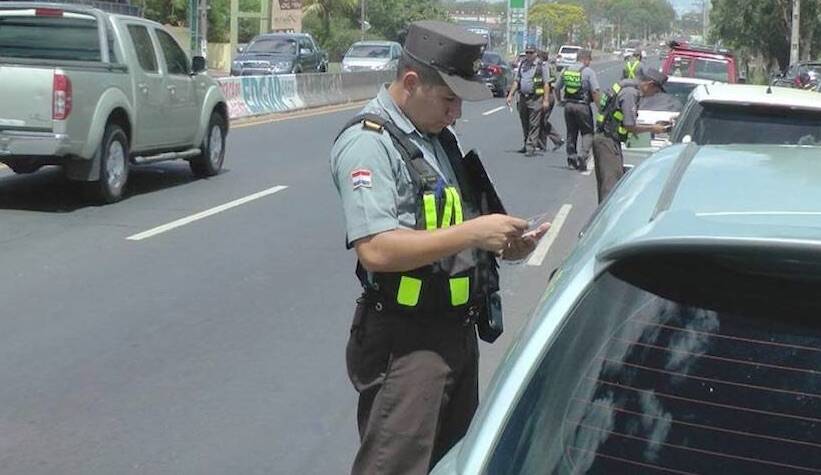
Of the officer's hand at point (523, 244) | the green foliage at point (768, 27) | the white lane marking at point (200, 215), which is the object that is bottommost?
the white lane marking at point (200, 215)

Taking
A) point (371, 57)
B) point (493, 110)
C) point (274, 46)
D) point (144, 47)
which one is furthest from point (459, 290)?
point (371, 57)

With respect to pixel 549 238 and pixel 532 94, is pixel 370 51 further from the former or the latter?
pixel 549 238

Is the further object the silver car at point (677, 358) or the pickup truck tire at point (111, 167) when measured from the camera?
the pickup truck tire at point (111, 167)

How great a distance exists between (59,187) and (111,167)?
1.53 metres

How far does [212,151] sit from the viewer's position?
1664 centimetres

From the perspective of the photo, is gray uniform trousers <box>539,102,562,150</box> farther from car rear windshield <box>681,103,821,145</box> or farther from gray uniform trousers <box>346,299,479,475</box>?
gray uniform trousers <box>346,299,479,475</box>

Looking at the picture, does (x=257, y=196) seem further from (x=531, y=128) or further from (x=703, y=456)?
(x=703, y=456)

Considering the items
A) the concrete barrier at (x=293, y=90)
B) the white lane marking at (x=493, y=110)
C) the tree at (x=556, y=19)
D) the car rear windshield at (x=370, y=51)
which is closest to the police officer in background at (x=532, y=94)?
the concrete barrier at (x=293, y=90)

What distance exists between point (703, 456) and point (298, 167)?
15664 millimetres

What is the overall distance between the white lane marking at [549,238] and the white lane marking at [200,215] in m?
3.45

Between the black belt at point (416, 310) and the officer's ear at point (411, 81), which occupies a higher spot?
the officer's ear at point (411, 81)

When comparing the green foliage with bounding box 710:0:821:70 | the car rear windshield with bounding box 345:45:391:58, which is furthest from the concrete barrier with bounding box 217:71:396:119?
the green foliage with bounding box 710:0:821:70

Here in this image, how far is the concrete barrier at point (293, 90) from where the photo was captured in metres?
26.9

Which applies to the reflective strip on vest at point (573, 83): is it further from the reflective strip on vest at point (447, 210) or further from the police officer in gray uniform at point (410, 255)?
the reflective strip on vest at point (447, 210)
